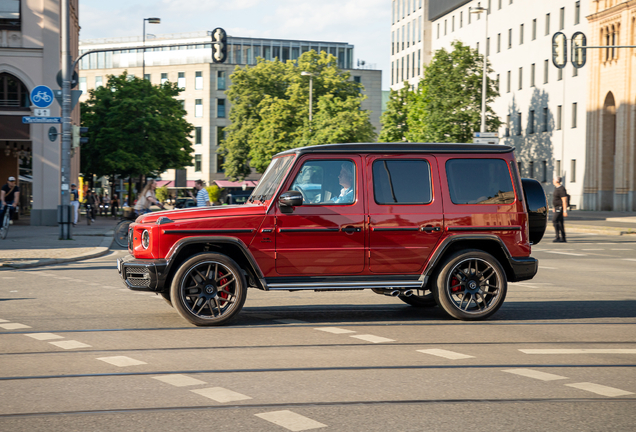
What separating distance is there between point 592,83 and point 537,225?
162 feet

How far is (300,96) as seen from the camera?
67.3 m

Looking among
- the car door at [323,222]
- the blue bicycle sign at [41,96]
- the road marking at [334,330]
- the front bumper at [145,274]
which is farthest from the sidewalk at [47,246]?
the road marking at [334,330]

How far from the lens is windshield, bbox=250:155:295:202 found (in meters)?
9.22

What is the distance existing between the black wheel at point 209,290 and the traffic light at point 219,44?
15.8m

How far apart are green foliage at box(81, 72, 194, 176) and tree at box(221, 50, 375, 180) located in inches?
474

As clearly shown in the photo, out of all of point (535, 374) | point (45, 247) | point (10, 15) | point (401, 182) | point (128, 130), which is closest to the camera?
point (535, 374)

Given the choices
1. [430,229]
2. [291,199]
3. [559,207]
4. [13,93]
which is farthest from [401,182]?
[13,93]

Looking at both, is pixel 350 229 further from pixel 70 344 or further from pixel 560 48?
pixel 560 48

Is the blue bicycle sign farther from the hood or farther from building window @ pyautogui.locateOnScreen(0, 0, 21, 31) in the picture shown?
the hood

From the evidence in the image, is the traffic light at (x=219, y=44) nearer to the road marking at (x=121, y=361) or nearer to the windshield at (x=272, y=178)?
the windshield at (x=272, y=178)

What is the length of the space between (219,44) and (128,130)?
2550 cm

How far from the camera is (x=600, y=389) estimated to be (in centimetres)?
605

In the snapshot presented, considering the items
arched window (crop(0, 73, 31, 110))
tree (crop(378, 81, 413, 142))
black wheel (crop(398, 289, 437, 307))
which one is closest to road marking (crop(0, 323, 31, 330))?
black wheel (crop(398, 289, 437, 307))

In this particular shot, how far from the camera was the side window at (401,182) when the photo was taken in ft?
30.2
